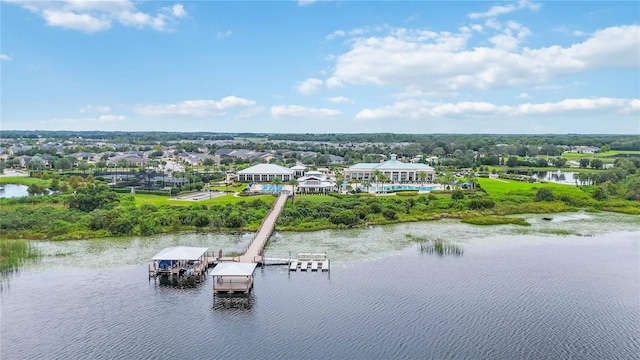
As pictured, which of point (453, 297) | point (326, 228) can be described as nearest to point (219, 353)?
point (453, 297)

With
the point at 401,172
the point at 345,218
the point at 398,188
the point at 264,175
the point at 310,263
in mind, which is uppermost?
the point at 401,172

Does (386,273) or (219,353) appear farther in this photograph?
(386,273)

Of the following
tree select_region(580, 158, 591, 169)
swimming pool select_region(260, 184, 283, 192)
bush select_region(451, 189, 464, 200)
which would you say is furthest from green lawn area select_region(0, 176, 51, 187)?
tree select_region(580, 158, 591, 169)

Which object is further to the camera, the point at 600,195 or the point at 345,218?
the point at 600,195

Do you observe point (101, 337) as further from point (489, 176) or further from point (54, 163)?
point (54, 163)

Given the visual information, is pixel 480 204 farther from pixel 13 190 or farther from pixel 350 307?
pixel 13 190

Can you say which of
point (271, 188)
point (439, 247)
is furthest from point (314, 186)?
point (439, 247)

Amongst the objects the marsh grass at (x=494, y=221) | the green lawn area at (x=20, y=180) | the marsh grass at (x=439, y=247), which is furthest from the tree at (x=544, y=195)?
the green lawn area at (x=20, y=180)
